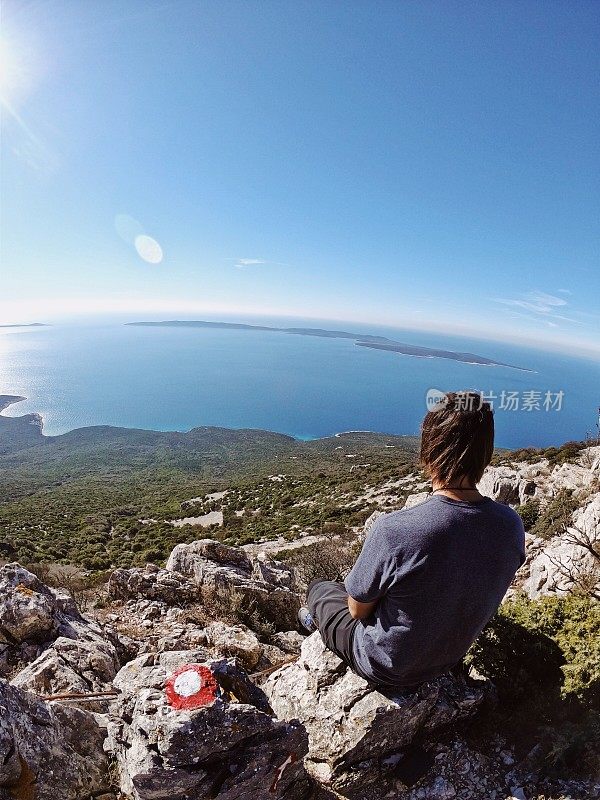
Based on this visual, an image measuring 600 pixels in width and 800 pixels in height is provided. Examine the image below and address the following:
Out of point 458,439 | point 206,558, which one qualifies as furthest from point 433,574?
point 206,558

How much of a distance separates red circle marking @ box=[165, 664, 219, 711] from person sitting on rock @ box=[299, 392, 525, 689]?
3.46ft

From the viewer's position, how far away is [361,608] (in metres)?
2.31

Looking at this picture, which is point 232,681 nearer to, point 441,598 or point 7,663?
point 441,598

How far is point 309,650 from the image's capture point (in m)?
3.12

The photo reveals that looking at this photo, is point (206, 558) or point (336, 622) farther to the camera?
point (206, 558)

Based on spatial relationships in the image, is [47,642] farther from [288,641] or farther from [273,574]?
[273,574]

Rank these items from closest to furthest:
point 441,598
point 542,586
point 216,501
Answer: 1. point 441,598
2. point 542,586
3. point 216,501

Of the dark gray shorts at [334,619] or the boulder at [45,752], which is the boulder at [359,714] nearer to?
the dark gray shorts at [334,619]

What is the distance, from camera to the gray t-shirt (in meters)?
1.93

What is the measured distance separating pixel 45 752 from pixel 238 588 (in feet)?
14.5

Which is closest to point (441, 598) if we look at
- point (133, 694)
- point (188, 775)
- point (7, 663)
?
point (188, 775)

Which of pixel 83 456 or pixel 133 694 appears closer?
pixel 133 694

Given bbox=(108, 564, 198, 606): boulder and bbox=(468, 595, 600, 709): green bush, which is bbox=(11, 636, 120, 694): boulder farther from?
bbox=(468, 595, 600, 709): green bush

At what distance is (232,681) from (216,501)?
3663 cm
